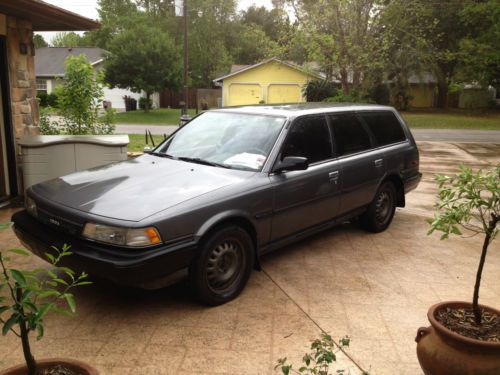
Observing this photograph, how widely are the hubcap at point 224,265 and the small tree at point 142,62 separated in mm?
31779

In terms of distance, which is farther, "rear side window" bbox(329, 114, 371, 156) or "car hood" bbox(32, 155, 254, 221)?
"rear side window" bbox(329, 114, 371, 156)

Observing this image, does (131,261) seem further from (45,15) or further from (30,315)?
(45,15)

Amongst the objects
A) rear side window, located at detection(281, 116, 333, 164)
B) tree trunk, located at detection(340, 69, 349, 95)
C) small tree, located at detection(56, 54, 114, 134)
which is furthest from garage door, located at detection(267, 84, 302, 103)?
rear side window, located at detection(281, 116, 333, 164)

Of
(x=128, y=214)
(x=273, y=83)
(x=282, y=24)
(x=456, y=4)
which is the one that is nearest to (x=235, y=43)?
(x=273, y=83)

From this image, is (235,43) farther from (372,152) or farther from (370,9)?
(372,152)

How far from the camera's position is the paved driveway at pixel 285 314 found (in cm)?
351

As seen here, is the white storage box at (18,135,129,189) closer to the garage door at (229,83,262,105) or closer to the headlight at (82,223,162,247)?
the headlight at (82,223,162,247)

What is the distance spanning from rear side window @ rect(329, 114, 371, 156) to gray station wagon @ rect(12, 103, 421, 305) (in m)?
0.01

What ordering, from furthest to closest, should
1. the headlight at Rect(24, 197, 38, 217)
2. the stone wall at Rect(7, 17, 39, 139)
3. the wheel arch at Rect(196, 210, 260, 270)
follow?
the stone wall at Rect(7, 17, 39, 139)
the headlight at Rect(24, 197, 38, 217)
the wheel arch at Rect(196, 210, 260, 270)

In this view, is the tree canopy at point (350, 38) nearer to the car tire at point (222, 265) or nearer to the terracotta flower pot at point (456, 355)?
the car tire at point (222, 265)

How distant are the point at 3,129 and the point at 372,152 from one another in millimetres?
5562

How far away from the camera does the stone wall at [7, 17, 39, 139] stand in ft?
24.4

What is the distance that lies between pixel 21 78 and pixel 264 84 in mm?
30667

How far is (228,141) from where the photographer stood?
202 inches
